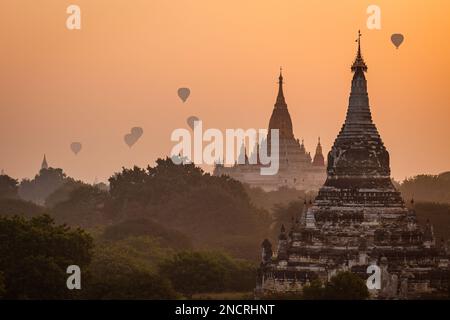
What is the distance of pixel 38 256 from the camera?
7388 centimetres

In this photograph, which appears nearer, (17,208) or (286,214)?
(286,214)

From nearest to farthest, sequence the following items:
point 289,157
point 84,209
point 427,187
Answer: point 84,209
point 427,187
point 289,157

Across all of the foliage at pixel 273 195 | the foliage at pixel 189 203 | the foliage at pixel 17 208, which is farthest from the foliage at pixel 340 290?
the foliage at pixel 273 195

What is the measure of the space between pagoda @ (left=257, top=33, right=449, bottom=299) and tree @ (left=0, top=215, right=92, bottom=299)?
1001 centimetres

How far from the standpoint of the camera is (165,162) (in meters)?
142

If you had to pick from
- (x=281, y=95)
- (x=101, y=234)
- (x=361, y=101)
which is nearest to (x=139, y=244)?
(x=101, y=234)

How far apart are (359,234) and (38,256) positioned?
17.4 m

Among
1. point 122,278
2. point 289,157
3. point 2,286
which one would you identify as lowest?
point 2,286

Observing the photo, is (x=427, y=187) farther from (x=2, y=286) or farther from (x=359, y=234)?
(x=2, y=286)

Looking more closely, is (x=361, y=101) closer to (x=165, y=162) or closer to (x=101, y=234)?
(x=101, y=234)

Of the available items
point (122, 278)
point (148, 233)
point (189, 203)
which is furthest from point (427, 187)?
point (122, 278)

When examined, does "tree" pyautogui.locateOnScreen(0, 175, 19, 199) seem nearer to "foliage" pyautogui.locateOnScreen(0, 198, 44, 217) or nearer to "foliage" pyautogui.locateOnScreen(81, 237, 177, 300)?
"foliage" pyautogui.locateOnScreen(0, 198, 44, 217)
